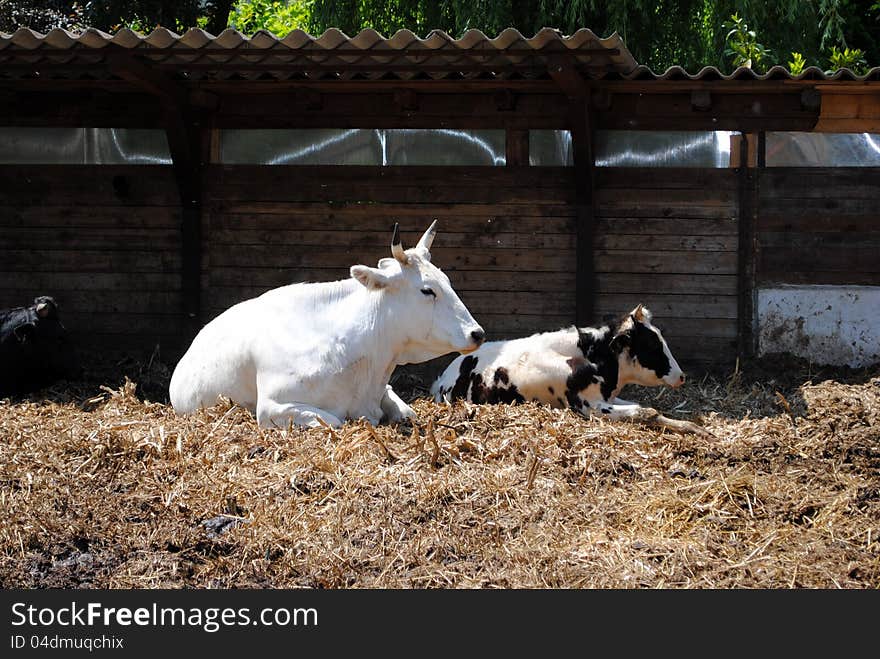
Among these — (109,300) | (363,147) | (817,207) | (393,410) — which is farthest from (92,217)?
(817,207)

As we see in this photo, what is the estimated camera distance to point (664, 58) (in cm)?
1559

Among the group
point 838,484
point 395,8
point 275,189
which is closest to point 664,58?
point 395,8

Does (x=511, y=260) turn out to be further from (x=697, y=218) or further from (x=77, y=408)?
(x=77, y=408)

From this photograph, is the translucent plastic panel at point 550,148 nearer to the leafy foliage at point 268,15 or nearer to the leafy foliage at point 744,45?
the leafy foliage at point 744,45

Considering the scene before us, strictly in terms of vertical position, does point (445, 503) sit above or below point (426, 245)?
below

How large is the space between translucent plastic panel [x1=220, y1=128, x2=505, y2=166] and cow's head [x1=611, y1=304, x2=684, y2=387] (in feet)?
9.05

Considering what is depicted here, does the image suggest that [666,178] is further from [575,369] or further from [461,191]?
[575,369]

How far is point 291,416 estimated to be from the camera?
709 centimetres

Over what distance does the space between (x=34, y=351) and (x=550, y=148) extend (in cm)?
485

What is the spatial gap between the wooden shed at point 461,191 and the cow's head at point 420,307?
230 cm

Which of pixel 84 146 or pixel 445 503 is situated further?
pixel 84 146

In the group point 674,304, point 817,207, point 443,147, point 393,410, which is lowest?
point 393,410

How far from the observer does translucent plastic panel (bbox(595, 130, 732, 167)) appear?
1010 cm

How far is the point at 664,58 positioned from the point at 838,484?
10.8 metres
